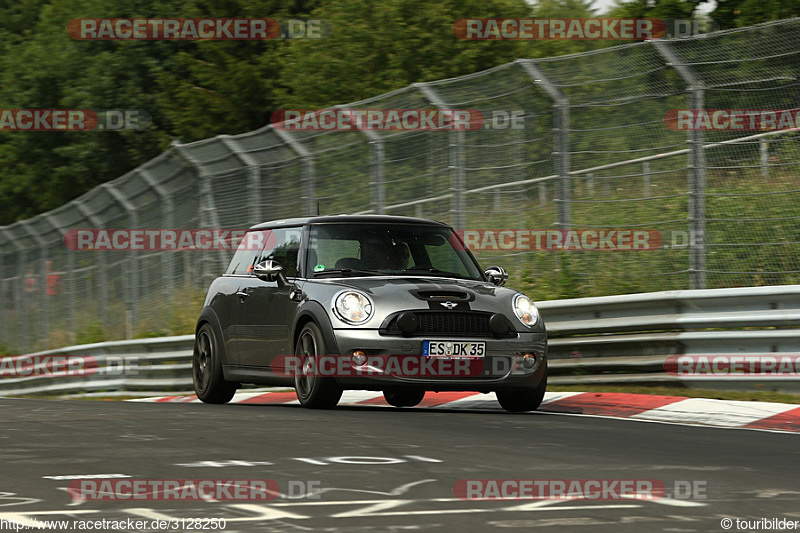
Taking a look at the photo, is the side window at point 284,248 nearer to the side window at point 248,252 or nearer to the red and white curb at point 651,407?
the side window at point 248,252

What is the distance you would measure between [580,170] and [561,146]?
31cm

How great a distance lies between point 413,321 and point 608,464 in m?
3.36

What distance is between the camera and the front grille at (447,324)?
10273 millimetres

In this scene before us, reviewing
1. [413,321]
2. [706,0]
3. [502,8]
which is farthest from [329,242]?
[502,8]

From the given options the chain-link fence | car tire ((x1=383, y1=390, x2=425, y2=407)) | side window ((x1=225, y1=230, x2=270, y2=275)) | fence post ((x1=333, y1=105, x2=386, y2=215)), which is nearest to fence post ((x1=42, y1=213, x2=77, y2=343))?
the chain-link fence

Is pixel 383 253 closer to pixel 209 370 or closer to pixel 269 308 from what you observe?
pixel 269 308

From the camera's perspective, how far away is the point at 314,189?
17.2m

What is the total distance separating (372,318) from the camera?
1030 centimetres

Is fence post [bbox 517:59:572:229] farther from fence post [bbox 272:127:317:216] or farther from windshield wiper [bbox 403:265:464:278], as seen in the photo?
fence post [bbox 272:127:317:216]

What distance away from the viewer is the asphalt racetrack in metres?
5.43

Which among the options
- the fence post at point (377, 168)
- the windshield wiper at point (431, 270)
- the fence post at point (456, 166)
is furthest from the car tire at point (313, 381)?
the fence post at point (377, 168)

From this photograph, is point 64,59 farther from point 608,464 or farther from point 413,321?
point 608,464

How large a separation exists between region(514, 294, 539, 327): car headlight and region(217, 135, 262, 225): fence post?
7.73 metres

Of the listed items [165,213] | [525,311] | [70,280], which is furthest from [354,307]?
[70,280]
